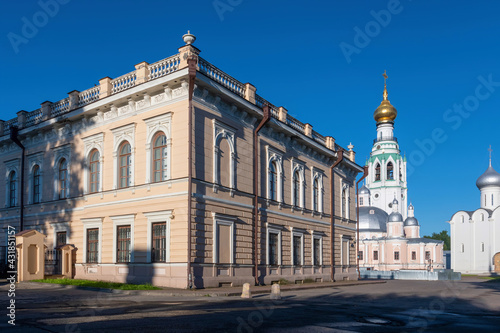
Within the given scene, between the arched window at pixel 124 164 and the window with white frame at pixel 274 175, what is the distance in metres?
7.31

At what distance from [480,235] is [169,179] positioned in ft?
222

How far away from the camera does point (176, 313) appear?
443 inches

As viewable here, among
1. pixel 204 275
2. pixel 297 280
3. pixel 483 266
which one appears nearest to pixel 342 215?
pixel 297 280

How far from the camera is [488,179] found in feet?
268

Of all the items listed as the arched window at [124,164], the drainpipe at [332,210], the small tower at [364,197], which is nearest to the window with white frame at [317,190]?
the drainpipe at [332,210]

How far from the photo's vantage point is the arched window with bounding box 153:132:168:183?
21.1m

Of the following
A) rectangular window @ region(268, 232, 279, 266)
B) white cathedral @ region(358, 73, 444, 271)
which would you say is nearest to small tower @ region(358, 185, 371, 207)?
white cathedral @ region(358, 73, 444, 271)

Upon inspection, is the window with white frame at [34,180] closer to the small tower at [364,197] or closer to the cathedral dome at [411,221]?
the cathedral dome at [411,221]

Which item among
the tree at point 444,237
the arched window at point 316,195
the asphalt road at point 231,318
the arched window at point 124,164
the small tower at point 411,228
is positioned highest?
the arched window at point 124,164

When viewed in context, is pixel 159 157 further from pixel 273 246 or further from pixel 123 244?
pixel 273 246

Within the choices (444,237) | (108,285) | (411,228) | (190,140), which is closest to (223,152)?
(190,140)

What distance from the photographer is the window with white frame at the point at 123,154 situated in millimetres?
22250

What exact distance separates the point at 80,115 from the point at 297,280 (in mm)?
14487

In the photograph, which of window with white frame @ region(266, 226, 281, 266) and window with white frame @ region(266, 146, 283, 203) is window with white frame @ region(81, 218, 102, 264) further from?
window with white frame @ region(266, 146, 283, 203)
